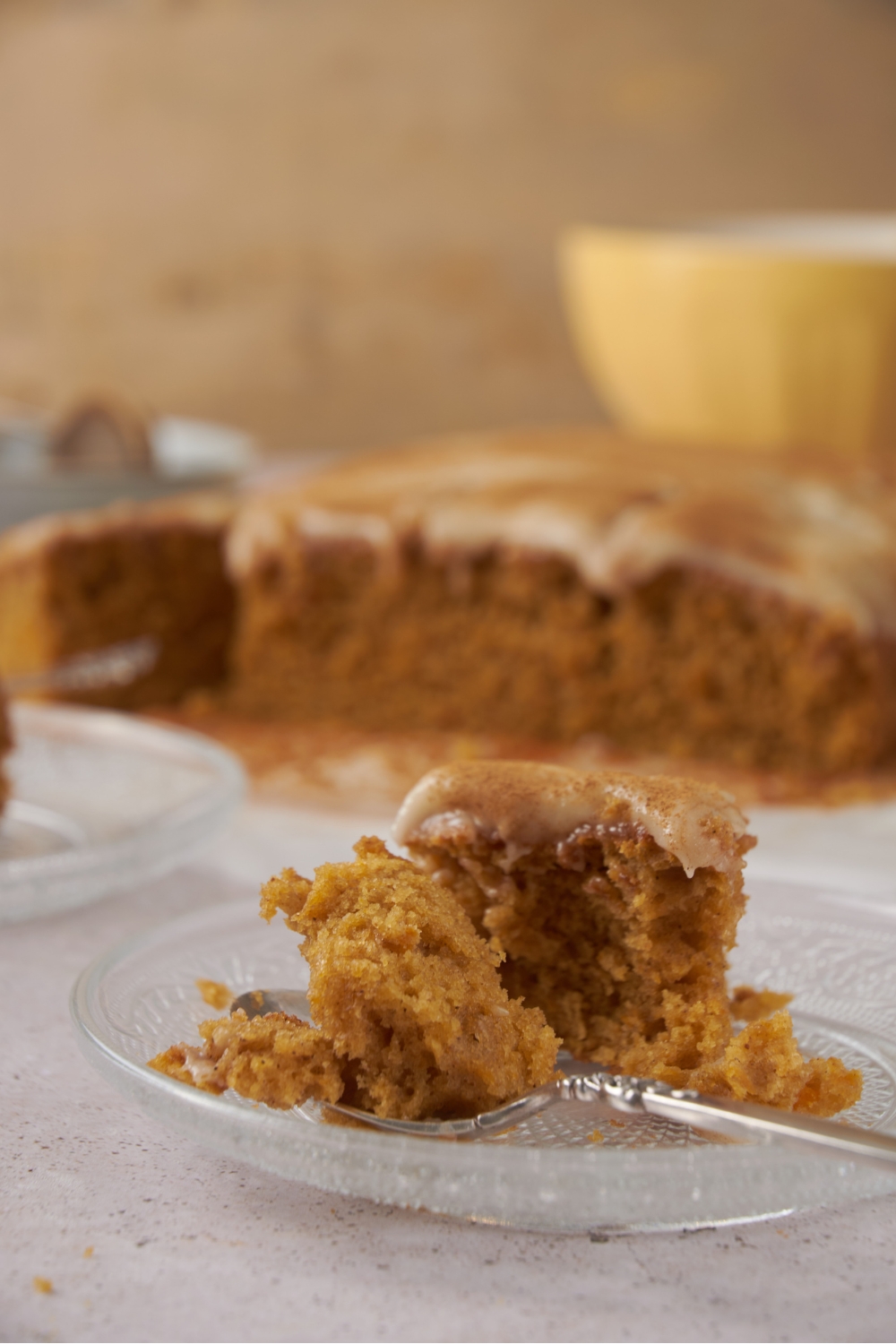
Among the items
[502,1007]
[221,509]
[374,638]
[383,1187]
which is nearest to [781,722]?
[374,638]

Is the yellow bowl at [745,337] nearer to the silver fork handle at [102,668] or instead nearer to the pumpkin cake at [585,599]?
the pumpkin cake at [585,599]

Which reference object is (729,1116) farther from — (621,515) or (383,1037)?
(621,515)

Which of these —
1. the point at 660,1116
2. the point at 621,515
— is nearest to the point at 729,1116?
the point at 660,1116

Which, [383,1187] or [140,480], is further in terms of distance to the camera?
[140,480]

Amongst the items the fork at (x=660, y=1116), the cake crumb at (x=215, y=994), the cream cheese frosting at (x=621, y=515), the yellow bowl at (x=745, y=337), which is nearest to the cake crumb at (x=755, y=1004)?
the fork at (x=660, y=1116)

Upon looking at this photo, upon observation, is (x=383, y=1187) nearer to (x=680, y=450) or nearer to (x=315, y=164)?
(x=680, y=450)

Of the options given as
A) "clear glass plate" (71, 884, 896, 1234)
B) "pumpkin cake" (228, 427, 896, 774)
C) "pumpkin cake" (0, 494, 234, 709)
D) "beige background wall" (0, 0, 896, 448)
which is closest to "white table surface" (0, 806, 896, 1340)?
"clear glass plate" (71, 884, 896, 1234)
